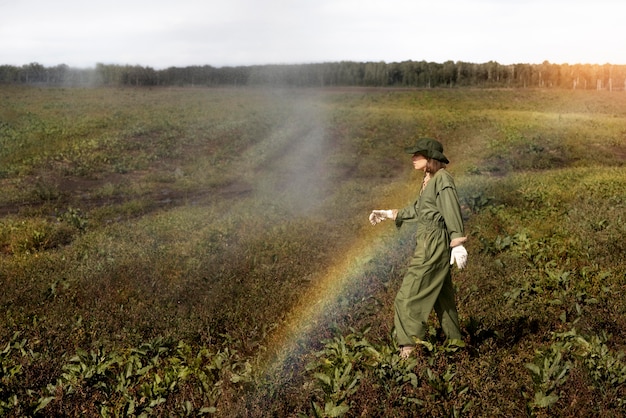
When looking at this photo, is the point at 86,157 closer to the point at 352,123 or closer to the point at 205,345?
the point at 352,123

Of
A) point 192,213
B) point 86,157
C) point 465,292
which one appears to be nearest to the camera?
point 465,292

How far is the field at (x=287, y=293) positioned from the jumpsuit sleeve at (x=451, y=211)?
118 centimetres

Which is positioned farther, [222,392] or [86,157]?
[86,157]

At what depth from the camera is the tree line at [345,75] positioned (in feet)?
247

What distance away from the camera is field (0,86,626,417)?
507 cm

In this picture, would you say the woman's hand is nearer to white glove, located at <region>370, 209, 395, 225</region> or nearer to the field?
white glove, located at <region>370, 209, 395, 225</region>

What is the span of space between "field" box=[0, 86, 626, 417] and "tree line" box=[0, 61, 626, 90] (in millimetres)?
49369

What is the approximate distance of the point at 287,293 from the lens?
27.3 ft

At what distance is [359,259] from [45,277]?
17.1 ft

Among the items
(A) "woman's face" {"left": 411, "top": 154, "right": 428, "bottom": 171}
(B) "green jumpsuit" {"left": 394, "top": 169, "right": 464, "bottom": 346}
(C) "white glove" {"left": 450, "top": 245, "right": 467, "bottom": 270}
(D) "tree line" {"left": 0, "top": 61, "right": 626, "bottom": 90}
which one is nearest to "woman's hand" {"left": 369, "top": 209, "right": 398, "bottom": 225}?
(B) "green jumpsuit" {"left": 394, "top": 169, "right": 464, "bottom": 346}

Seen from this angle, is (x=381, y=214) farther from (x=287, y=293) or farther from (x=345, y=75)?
(x=345, y=75)

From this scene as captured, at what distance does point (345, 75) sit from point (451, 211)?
94.8 metres

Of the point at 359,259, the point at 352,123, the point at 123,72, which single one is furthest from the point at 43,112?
the point at 123,72

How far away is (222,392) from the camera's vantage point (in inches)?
202
